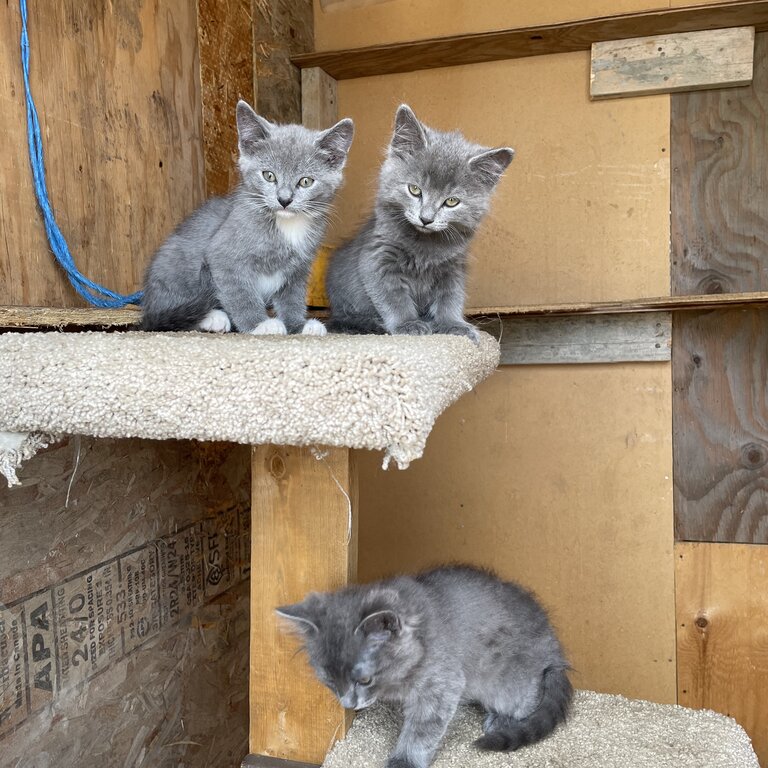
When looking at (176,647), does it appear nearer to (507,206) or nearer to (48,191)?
(48,191)

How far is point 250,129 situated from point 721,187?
4.95 ft

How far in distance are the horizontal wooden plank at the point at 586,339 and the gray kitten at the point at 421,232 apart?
0.65m

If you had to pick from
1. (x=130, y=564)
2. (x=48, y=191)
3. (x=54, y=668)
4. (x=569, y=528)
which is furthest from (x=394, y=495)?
(x=48, y=191)

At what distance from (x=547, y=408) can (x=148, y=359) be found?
167 cm

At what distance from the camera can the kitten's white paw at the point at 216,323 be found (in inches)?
62.8

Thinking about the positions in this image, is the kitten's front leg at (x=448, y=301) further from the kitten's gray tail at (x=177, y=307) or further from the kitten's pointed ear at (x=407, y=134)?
the kitten's gray tail at (x=177, y=307)

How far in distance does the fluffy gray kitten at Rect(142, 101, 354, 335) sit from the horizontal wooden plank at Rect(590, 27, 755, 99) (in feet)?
3.58

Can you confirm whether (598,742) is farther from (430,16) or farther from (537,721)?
(430,16)

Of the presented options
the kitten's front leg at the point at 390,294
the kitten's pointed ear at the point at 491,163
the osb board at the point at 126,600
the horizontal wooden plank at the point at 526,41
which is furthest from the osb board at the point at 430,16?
the osb board at the point at 126,600

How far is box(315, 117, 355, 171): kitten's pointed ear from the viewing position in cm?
160

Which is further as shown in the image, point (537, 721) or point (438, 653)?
point (537, 721)

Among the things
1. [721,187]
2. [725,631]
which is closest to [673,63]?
[721,187]

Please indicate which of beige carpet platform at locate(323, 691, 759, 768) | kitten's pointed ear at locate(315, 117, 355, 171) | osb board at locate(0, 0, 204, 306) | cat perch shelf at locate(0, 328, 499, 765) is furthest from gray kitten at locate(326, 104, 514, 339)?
beige carpet platform at locate(323, 691, 759, 768)

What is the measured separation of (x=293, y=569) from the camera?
129 centimetres
